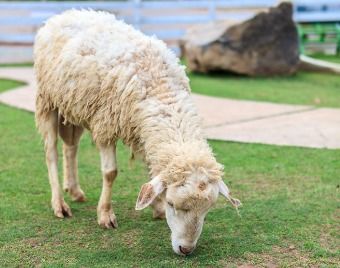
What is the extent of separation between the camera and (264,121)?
326 inches

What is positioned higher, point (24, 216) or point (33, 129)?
point (24, 216)

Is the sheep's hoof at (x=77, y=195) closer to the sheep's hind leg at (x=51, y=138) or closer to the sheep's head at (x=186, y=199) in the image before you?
the sheep's hind leg at (x=51, y=138)

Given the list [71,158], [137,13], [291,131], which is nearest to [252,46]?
[137,13]

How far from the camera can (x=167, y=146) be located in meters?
4.08

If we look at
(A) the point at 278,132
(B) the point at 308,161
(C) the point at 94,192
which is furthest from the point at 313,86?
(C) the point at 94,192

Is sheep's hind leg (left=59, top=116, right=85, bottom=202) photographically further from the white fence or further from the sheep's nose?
the white fence

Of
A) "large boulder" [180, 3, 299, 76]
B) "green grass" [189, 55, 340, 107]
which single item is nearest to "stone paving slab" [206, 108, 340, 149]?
"green grass" [189, 55, 340, 107]

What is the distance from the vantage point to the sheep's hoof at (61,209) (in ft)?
16.2

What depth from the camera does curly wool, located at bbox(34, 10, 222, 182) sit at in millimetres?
4191

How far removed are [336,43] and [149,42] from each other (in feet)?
41.4

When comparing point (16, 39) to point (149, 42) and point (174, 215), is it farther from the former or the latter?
point (174, 215)

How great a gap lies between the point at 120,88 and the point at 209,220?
3.81ft

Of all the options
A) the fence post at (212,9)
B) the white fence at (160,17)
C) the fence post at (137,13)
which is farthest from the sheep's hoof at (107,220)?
the fence post at (212,9)

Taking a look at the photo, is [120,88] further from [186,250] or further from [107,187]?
[186,250]
